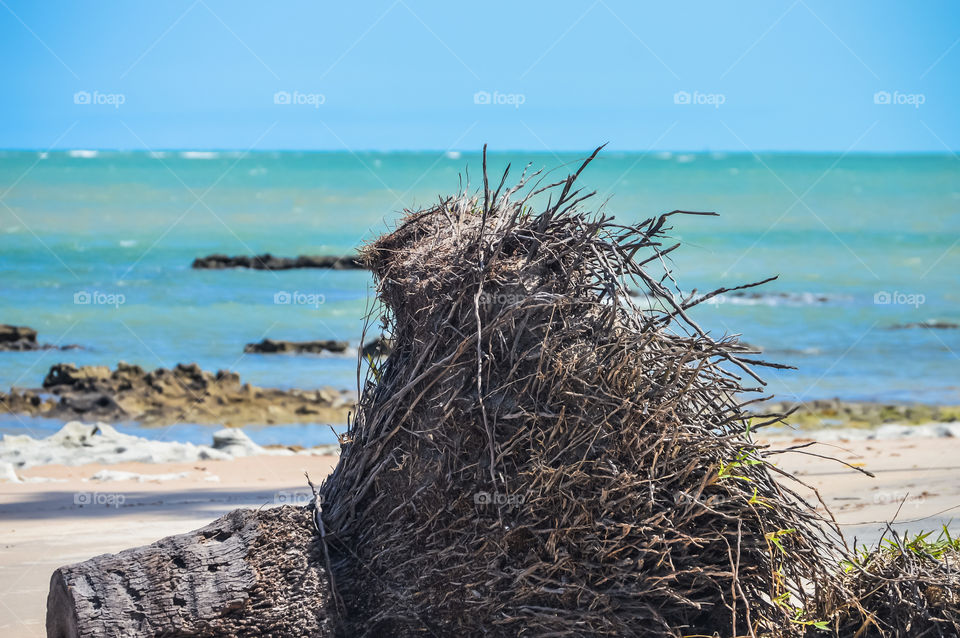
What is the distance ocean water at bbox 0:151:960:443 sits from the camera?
17828 mm

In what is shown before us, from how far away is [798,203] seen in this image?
46.2 meters

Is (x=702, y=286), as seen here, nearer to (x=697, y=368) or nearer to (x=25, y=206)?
(x=697, y=368)

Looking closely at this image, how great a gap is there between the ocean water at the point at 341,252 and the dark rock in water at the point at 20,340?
44 centimetres

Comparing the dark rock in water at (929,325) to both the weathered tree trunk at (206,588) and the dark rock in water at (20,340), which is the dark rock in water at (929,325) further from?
the weathered tree trunk at (206,588)

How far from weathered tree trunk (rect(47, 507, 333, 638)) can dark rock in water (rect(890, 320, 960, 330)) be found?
20.7 m

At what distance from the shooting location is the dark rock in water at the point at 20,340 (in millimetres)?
18391

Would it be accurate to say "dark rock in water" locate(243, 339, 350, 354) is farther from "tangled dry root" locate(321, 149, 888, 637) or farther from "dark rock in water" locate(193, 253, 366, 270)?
"tangled dry root" locate(321, 149, 888, 637)

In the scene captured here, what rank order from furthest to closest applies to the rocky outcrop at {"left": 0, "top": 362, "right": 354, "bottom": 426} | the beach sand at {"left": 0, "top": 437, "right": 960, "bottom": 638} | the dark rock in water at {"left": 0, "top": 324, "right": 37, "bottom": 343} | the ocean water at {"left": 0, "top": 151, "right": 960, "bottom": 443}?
the dark rock in water at {"left": 0, "top": 324, "right": 37, "bottom": 343} → the ocean water at {"left": 0, "top": 151, "right": 960, "bottom": 443} → the rocky outcrop at {"left": 0, "top": 362, "right": 354, "bottom": 426} → the beach sand at {"left": 0, "top": 437, "right": 960, "bottom": 638}

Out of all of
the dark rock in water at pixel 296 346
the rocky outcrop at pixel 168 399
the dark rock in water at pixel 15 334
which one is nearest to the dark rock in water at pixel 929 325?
the dark rock in water at pixel 296 346

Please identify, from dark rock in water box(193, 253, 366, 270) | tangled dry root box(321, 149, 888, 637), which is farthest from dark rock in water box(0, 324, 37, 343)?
tangled dry root box(321, 149, 888, 637)

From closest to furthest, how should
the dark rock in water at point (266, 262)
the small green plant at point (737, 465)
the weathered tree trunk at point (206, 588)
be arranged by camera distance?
the weathered tree trunk at point (206, 588), the small green plant at point (737, 465), the dark rock in water at point (266, 262)

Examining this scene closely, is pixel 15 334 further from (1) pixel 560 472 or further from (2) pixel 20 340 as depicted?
(1) pixel 560 472

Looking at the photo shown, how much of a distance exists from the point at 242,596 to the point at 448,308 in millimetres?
1436

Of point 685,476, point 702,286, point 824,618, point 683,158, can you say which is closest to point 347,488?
point 685,476
